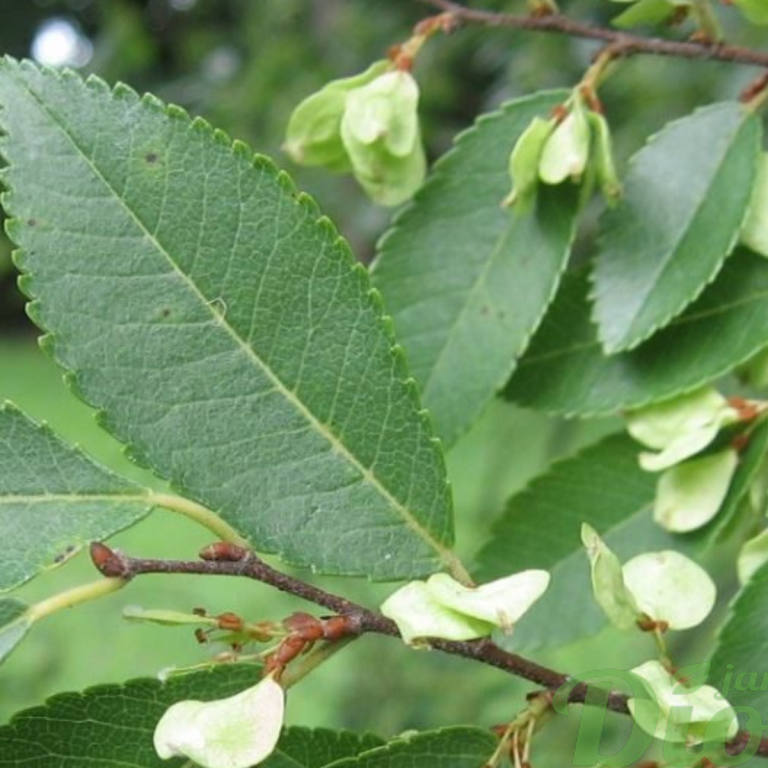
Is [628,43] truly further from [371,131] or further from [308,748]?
[308,748]

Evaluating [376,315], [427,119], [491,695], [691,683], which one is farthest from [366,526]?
[427,119]

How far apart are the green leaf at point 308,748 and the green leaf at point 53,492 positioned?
0.45ft

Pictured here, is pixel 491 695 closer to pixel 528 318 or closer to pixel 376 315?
pixel 528 318

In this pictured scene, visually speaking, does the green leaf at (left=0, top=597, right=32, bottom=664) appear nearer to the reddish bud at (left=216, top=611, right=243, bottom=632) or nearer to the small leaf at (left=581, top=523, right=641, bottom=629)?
the reddish bud at (left=216, top=611, right=243, bottom=632)

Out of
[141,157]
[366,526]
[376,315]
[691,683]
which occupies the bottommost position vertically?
[691,683]

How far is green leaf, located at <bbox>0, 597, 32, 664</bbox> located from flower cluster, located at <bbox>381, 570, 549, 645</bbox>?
0.58 feet

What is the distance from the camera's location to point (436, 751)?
0.69m

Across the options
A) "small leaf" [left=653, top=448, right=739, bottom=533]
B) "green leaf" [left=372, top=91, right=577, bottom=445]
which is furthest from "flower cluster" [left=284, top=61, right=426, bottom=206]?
"small leaf" [left=653, top=448, right=739, bottom=533]

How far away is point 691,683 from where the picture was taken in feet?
2.59

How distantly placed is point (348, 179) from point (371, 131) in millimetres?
2045

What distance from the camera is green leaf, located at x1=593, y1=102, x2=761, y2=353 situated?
0.90m

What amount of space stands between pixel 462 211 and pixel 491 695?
1.21m

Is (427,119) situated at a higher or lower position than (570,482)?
higher

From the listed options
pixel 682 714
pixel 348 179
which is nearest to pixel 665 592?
pixel 682 714
